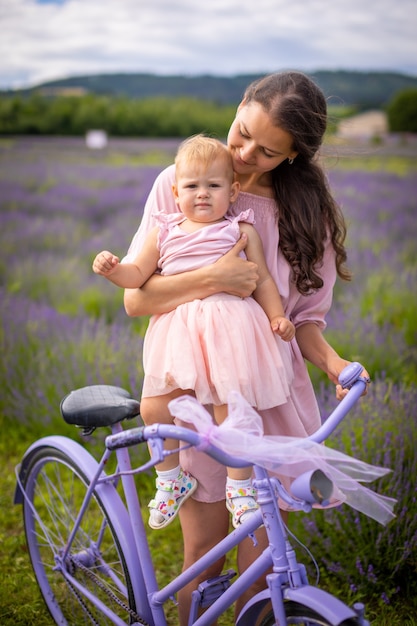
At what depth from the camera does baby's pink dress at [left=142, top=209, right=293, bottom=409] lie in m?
1.72

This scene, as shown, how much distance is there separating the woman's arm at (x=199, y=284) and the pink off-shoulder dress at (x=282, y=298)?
14 centimetres

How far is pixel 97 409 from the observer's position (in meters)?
1.99

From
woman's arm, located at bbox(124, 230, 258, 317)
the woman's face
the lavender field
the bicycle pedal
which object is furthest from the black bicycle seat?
the lavender field

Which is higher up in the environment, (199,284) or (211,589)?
(199,284)

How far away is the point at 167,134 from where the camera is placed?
27.2 feet

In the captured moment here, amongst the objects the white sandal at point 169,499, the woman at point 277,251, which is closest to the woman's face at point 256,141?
the woman at point 277,251

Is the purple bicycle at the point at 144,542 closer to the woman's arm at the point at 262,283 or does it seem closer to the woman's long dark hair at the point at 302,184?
the woman's arm at the point at 262,283

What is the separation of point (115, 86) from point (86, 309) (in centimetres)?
304

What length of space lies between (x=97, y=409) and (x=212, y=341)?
0.48 m

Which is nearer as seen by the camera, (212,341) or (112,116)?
(212,341)

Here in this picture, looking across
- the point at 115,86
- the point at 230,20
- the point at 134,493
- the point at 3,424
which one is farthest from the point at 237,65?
the point at 134,493

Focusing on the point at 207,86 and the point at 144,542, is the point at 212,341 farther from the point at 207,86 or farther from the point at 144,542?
the point at 207,86

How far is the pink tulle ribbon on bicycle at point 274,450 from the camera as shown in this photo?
1.39m

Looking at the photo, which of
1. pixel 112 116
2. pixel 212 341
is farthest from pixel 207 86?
pixel 212 341
